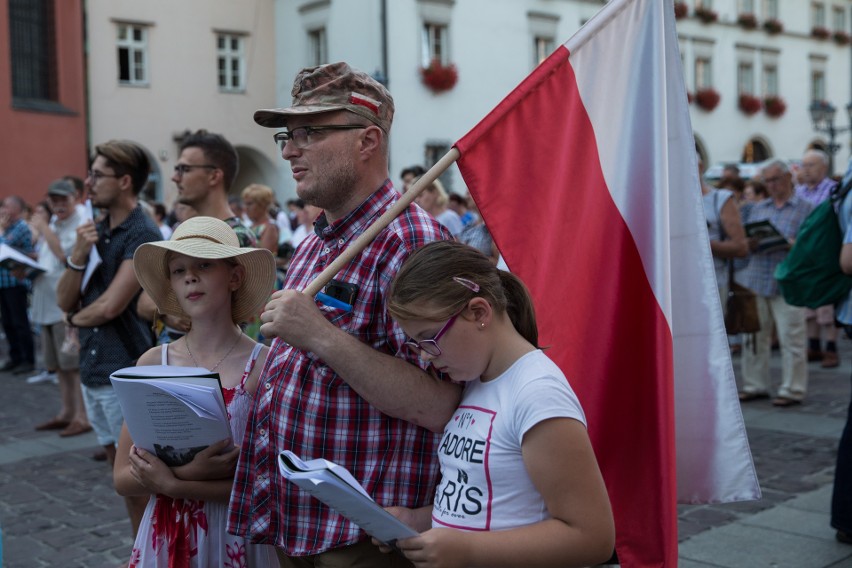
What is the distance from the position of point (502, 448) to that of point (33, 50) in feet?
75.1

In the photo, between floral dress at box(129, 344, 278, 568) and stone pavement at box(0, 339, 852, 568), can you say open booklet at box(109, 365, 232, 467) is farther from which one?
stone pavement at box(0, 339, 852, 568)

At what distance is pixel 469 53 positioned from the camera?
26.7 metres

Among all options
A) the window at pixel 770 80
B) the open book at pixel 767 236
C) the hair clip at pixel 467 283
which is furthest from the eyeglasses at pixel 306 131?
the window at pixel 770 80

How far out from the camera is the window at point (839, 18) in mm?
39188

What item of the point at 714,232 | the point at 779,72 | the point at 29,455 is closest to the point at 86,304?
the point at 29,455

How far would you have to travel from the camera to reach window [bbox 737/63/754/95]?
114 feet

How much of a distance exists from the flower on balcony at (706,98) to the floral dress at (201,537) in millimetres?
31880

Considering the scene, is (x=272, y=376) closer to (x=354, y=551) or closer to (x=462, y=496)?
(x=354, y=551)

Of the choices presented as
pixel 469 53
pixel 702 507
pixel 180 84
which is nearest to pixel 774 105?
pixel 469 53

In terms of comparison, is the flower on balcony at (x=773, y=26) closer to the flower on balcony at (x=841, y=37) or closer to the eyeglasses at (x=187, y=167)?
the flower on balcony at (x=841, y=37)

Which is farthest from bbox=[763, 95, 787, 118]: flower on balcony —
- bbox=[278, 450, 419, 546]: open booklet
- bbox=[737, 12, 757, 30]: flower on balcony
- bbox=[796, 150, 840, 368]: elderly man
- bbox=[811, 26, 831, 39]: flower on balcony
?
bbox=[278, 450, 419, 546]: open booklet

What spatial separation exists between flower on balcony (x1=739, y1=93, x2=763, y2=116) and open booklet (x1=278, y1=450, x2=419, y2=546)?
34512mm

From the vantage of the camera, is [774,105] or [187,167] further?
[774,105]

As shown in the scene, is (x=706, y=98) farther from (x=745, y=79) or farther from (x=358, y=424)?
(x=358, y=424)
